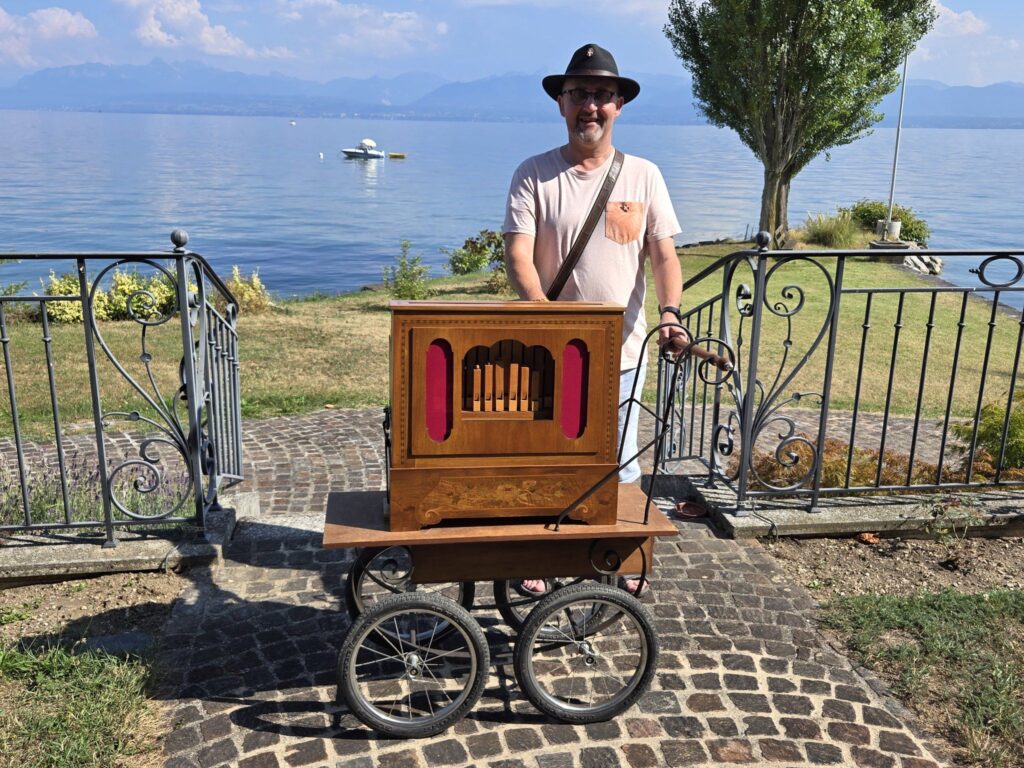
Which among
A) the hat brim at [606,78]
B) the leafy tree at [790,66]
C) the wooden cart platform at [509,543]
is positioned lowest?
the wooden cart platform at [509,543]

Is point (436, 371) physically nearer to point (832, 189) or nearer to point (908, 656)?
point (908, 656)

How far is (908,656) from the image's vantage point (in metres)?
3.66

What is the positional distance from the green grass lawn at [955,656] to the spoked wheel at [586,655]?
103 cm

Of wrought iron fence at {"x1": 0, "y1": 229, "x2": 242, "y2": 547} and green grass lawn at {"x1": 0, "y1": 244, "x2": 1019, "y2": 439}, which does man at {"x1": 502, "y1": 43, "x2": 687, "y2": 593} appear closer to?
wrought iron fence at {"x1": 0, "y1": 229, "x2": 242, "y2": 547}

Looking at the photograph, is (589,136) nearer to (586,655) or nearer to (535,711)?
(586,655)

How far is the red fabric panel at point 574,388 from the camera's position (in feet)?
9.52

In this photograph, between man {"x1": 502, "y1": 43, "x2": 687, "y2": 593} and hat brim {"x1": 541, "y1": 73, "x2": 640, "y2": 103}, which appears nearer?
hat brim {"x1": 541, "y1": 73, "x2": 640, "y2": 103}

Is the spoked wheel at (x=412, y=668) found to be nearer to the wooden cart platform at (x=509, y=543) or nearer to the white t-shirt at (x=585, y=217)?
the wooden cart platform at (x=509, y=543)

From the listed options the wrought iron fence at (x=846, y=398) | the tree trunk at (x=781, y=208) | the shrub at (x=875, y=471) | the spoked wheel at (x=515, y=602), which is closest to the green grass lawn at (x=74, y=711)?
the spoked wheel at (x=515, y=602)

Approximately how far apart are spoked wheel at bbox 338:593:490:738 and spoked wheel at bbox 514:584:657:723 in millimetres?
209

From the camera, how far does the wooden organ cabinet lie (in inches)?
111

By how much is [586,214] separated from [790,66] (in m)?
20.9

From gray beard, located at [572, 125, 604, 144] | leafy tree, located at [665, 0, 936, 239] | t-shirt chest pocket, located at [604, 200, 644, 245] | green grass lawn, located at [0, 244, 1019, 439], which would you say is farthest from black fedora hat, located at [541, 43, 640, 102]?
leafy tree, located at [665, 0, 936, 239]

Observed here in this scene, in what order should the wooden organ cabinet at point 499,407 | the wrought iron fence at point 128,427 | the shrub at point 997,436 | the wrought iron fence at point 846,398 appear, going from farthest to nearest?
the shrub at point 997,436, the wrought iron fence at point 846,398, the wrought iron fence at point 128,427, the wooden organ cabinet at point 499,407
